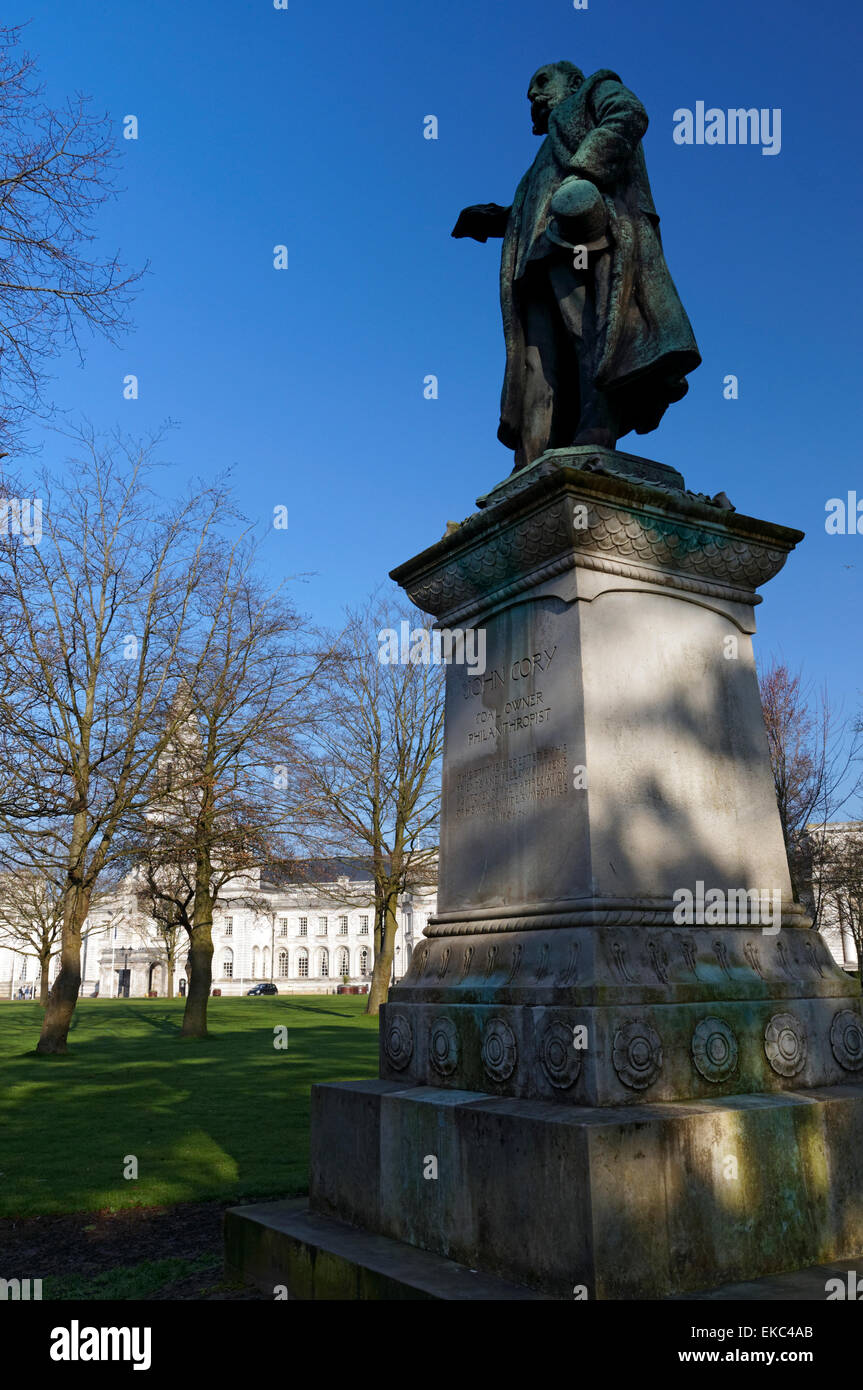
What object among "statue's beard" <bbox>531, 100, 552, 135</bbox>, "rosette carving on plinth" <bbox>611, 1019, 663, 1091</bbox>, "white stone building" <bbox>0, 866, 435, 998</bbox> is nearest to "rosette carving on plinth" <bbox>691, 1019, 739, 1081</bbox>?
"rosette carving on plinth" <bbox>611, 1019, 663, 1091</bbox>

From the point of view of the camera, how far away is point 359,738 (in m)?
35.6

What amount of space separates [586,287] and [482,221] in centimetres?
108

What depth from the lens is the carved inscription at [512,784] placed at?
15.0 ft

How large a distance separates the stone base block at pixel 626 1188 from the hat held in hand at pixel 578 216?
4272 millimetres

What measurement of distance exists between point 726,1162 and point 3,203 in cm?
844

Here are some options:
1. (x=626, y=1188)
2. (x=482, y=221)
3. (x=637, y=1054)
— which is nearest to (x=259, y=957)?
(x=482, y=221)

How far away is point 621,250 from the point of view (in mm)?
5531

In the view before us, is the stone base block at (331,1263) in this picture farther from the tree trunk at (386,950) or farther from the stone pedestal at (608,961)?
the tree trunk at (386,950)

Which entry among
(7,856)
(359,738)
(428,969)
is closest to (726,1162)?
(428,969)

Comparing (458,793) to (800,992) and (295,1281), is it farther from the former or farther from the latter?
(295,1281)

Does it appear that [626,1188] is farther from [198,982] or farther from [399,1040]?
[198,982]

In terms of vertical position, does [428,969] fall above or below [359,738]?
below

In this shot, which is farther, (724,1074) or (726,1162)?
(724,1074)

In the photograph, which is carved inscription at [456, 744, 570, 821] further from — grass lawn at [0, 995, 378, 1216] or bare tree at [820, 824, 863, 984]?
bare tree at [820, 824, 863, 984]
